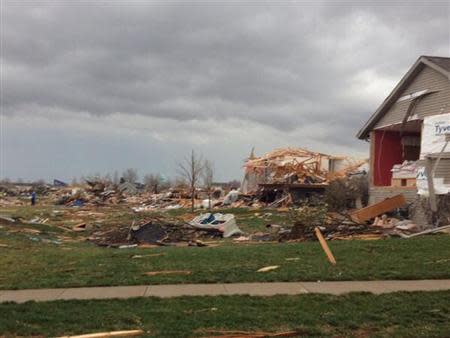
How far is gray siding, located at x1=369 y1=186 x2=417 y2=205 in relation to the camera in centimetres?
2262

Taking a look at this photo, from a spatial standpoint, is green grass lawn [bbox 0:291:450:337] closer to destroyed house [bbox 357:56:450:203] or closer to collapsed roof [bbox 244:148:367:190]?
destroyed house [bbox 357:56:450:203]

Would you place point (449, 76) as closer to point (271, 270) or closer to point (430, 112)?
point (430, 112)

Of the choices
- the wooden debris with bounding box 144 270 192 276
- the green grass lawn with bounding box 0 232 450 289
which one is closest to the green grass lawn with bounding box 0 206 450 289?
the green grass lawn with bounding box 0 232 450 289

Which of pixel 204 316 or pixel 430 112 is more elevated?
pixel 430 112

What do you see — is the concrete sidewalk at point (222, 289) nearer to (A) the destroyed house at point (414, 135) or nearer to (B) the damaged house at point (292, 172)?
(A) the destroyed house at point (414, 135)

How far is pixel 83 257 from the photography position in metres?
13.4

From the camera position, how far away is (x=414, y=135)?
1107 inches

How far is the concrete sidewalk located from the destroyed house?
1060 centimetres

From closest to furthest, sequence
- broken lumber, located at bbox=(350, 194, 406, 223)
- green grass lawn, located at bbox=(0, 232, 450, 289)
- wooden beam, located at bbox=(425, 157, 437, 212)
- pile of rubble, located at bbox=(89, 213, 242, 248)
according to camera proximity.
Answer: green grass lawn, located at bbox=(0, 232, 450, 289) < pile of rubble, located at bbox=(89, 213, 242, 248) < wooden beam, located at bbox=(425, 157, 437, 212) < broken lumber, located at bbox=(350, 194, 406, 223)

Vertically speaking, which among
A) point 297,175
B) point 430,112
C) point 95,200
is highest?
point 430,112

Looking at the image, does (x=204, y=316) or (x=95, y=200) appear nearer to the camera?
(x=204, y=316)

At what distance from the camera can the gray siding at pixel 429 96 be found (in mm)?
21359

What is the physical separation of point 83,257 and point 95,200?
131 feet

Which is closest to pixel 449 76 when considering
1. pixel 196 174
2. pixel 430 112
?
pixel 430 112
